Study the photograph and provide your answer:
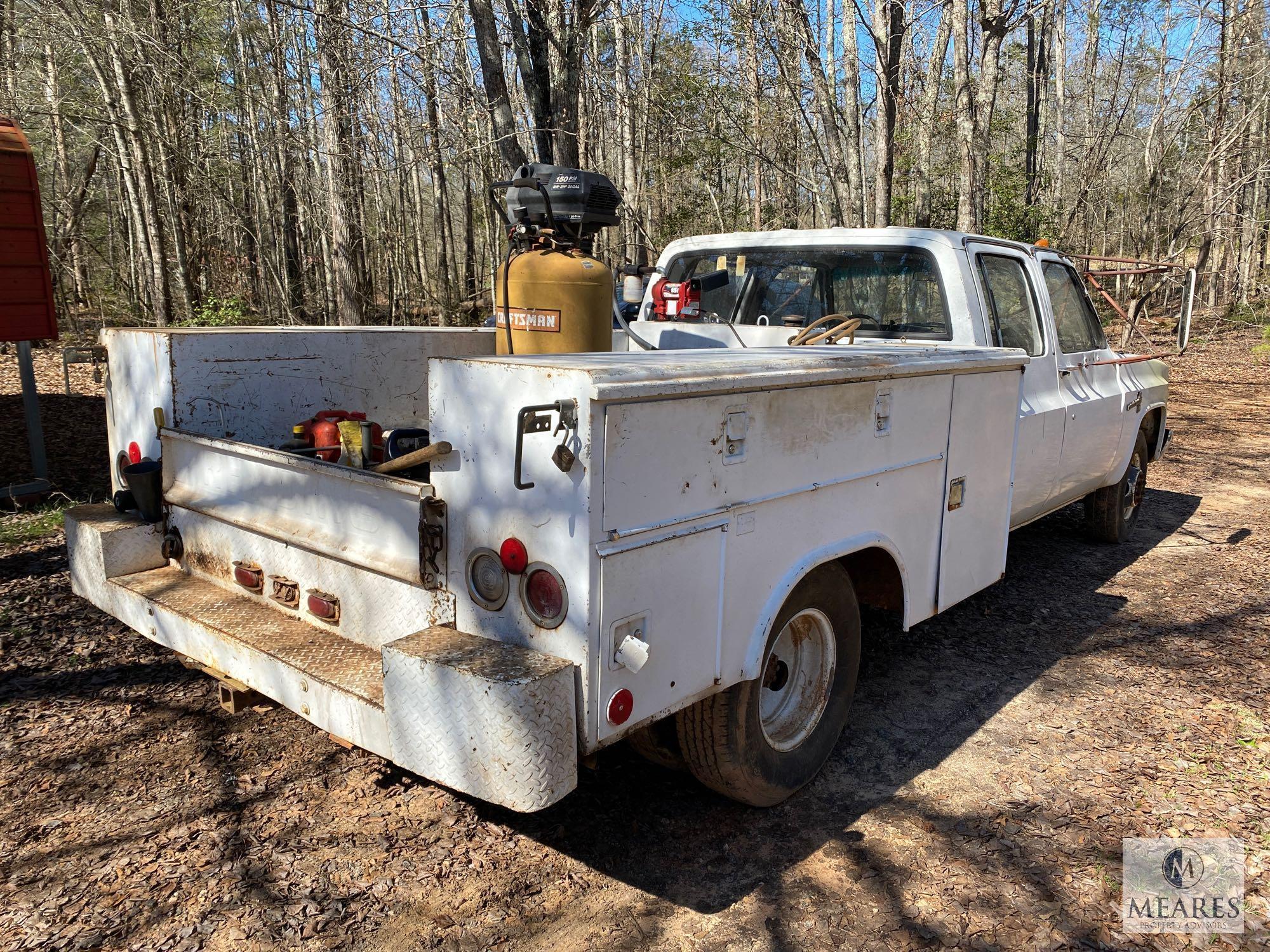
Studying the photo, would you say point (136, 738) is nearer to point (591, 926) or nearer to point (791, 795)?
point (591, 926)

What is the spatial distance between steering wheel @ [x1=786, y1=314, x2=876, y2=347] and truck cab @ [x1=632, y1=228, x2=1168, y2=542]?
7cm

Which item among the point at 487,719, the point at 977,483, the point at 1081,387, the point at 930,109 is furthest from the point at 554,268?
the point at 930,109

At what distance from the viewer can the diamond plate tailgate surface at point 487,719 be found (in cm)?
206

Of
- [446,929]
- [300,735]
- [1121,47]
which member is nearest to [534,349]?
[300,735]

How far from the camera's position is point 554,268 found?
431 centimetres

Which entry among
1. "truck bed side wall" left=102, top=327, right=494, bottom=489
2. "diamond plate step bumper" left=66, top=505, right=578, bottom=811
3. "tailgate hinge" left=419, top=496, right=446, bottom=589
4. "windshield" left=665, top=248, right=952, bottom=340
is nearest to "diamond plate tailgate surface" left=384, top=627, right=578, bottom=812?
"diamond plate step bumper" left=66, top=505, right=578, bottom=811

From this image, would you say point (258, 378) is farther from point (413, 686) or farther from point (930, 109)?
point (930, 109)

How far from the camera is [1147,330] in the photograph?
22234 mm

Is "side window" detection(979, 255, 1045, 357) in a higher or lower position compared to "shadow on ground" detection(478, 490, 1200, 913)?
higher

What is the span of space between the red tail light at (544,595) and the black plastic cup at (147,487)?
1889 mm

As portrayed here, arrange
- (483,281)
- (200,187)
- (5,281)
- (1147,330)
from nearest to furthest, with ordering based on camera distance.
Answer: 1. (5,281)
2. (200,187)
3. (1147,330)
4. (483,281)

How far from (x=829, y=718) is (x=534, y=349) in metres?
2.22

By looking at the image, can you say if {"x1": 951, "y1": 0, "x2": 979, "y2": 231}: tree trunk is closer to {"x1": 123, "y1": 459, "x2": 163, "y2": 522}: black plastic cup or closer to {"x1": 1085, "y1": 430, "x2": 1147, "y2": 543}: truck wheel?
{"x1": 1085, "y1": 430, "x2": 1147, "y2": 543}: truck wheel

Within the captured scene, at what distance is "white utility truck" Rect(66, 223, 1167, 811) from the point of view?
2.15 m
